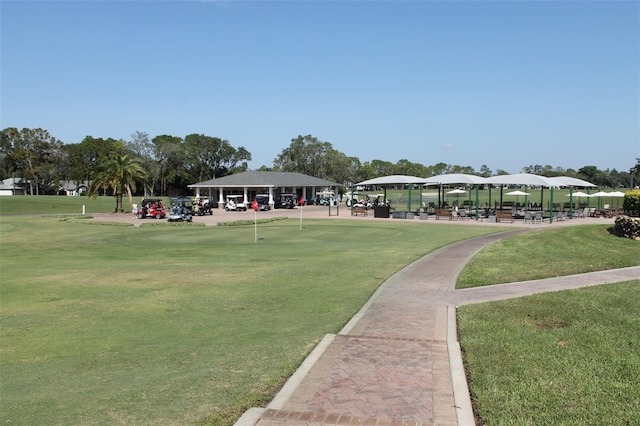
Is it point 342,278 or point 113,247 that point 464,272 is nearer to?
point 342,278

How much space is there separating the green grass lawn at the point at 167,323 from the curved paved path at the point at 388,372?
0.37 m

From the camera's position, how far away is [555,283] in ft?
39.3

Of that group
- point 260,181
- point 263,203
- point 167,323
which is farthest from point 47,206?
point 167,323

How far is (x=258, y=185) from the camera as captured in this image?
62.5 meters

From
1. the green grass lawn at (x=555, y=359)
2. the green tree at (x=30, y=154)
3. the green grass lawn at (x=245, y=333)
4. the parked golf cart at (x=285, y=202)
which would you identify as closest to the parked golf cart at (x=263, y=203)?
the parked golf cart at (x=285, y=202)

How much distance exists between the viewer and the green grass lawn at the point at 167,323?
589 cm

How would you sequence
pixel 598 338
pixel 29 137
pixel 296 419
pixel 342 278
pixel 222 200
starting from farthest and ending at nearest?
pixel 29 137, pixel 222 200, pixel 342 278, pixel 598 338, pixel 296 419

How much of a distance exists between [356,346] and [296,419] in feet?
8.40

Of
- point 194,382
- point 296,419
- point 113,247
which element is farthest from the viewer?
point 113,247

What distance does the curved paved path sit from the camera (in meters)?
5.30

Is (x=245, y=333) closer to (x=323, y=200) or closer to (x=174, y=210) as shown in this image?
(x=174, y=210)

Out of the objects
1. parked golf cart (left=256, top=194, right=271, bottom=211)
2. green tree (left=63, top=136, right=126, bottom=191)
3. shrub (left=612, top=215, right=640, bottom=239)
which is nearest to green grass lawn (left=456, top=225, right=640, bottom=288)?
shrub (left=612, top=215, right=640, bottom=239)

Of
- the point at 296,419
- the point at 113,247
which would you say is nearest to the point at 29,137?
the point at 113,247

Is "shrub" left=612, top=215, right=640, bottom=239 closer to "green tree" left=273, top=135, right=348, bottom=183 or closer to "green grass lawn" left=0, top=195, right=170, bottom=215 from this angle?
"green grass lawn" left=0, top=195, right=170, bottom=215
